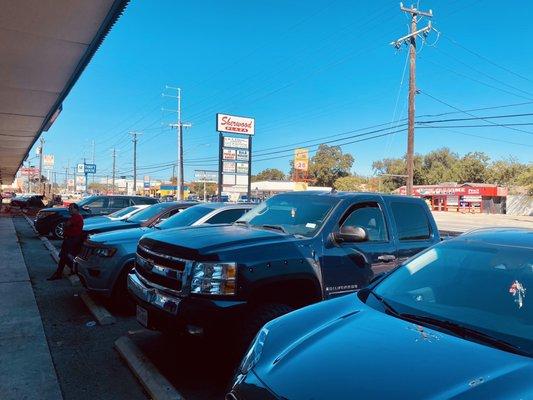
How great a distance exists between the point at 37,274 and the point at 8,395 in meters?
6.54

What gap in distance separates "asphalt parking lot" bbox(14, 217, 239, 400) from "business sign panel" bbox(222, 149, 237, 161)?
61.4 feet

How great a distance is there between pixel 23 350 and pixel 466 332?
4.85 meters

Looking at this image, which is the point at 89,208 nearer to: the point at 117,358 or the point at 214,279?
the point at 117,358

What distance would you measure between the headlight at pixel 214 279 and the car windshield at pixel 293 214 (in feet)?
3.76

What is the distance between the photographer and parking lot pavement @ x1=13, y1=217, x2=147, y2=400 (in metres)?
4.41

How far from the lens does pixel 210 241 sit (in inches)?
178

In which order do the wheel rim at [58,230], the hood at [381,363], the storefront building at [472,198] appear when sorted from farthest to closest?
the storefront building at [472,198], the wheel rim at [58,230], the hood at [381,363]

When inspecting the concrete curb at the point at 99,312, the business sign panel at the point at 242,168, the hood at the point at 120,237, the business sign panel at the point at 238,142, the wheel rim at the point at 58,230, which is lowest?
the concrete curb at the point at 99,312

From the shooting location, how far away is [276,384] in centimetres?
230

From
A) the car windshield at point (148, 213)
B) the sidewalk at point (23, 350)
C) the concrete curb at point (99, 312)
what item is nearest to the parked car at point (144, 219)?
the car windshield at point (148, 213)

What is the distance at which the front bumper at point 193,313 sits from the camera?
13.3 ft

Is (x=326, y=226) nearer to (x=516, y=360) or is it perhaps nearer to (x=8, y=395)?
(x=516, y=360)

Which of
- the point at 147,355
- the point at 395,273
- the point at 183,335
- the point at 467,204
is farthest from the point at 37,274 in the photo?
the point at 467,204

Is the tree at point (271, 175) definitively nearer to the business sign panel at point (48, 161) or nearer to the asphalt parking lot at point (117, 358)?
the business sign panel at point (48, 161)
